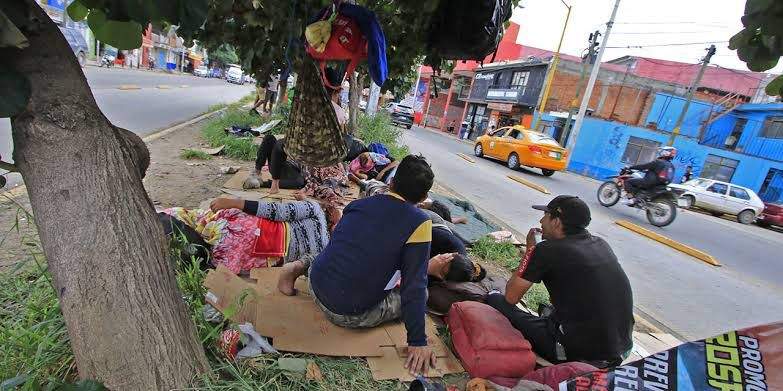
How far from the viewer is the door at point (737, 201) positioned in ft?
44.0

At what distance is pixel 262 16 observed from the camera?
258cm

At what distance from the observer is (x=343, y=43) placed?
2.75m

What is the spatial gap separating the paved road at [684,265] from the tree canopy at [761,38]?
320 centimetres

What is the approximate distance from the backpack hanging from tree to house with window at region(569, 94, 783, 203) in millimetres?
17781

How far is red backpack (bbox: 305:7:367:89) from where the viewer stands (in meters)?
2.70

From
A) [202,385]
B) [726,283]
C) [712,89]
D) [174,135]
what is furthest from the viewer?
[712,89]

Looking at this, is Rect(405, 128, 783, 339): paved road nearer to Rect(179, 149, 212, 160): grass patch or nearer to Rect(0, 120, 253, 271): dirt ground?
Rect(0, 120, 253, 271): dirt ground

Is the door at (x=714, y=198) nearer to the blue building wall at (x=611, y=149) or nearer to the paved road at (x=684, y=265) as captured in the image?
the paved road at (x=684, y=265)

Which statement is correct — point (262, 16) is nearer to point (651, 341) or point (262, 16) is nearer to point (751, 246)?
point (651, 341)

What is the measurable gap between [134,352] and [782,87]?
229 cm

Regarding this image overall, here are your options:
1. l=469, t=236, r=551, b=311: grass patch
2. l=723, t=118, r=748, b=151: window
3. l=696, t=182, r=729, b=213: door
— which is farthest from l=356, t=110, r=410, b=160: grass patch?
→ l=723, t=118, r=748, b=151: window

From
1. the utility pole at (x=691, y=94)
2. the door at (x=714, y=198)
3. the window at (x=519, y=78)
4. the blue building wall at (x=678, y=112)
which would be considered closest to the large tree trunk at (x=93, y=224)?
the door at (x=714, y=198)

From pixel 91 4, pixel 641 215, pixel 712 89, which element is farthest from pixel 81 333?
pixel 712 89

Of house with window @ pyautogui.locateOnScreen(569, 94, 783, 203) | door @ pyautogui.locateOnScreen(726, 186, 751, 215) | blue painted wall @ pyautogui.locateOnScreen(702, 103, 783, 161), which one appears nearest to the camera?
door @ pyautogui.locateOnScreen(726, 186, 751, 215)
